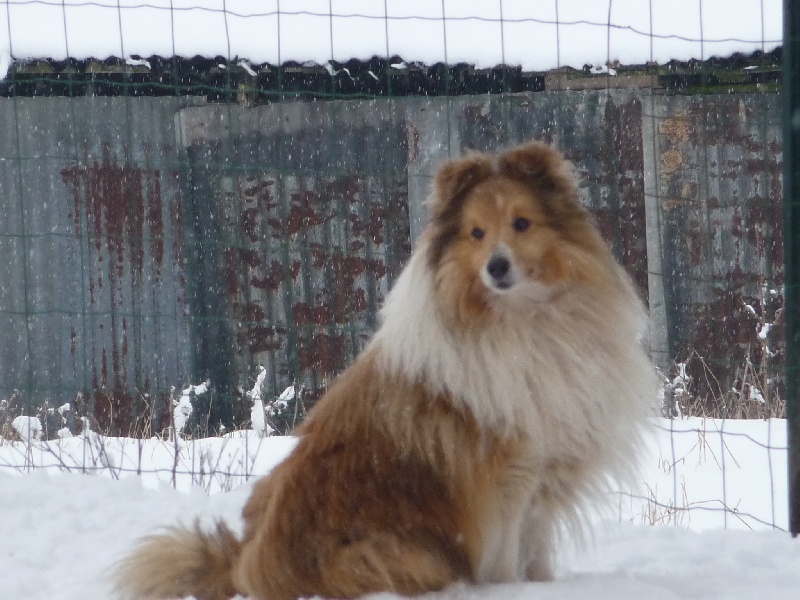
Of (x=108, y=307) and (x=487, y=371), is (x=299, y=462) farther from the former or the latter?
(x=108, y=307)

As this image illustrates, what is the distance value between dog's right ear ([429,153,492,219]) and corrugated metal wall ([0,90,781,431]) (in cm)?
351

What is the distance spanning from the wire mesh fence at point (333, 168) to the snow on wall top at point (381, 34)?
2cm

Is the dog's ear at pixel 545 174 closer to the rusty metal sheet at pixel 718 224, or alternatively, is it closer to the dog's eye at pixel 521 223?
the dog's eye at pixel 521 223

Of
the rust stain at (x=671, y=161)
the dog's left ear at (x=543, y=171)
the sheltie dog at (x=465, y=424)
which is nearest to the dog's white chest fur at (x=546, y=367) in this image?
the sheltie dog at (x=465, y=424)

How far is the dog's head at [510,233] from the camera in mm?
3488

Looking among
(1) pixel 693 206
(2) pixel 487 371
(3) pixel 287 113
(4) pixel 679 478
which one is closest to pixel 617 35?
(1) pixel 693 206

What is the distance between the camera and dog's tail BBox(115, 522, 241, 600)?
3.40 metres

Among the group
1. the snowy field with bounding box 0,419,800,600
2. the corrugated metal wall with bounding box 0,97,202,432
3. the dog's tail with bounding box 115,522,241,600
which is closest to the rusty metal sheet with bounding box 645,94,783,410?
the snowy field with bounding box 0,419,800,600

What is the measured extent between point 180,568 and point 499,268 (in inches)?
59.3

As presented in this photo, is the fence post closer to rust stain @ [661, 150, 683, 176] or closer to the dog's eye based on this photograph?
the dog's eye

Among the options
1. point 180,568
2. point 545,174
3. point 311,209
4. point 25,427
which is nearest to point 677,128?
point 311,209

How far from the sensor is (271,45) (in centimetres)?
770

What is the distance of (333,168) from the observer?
7523 mm

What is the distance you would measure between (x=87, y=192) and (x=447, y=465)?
18.2 feet
